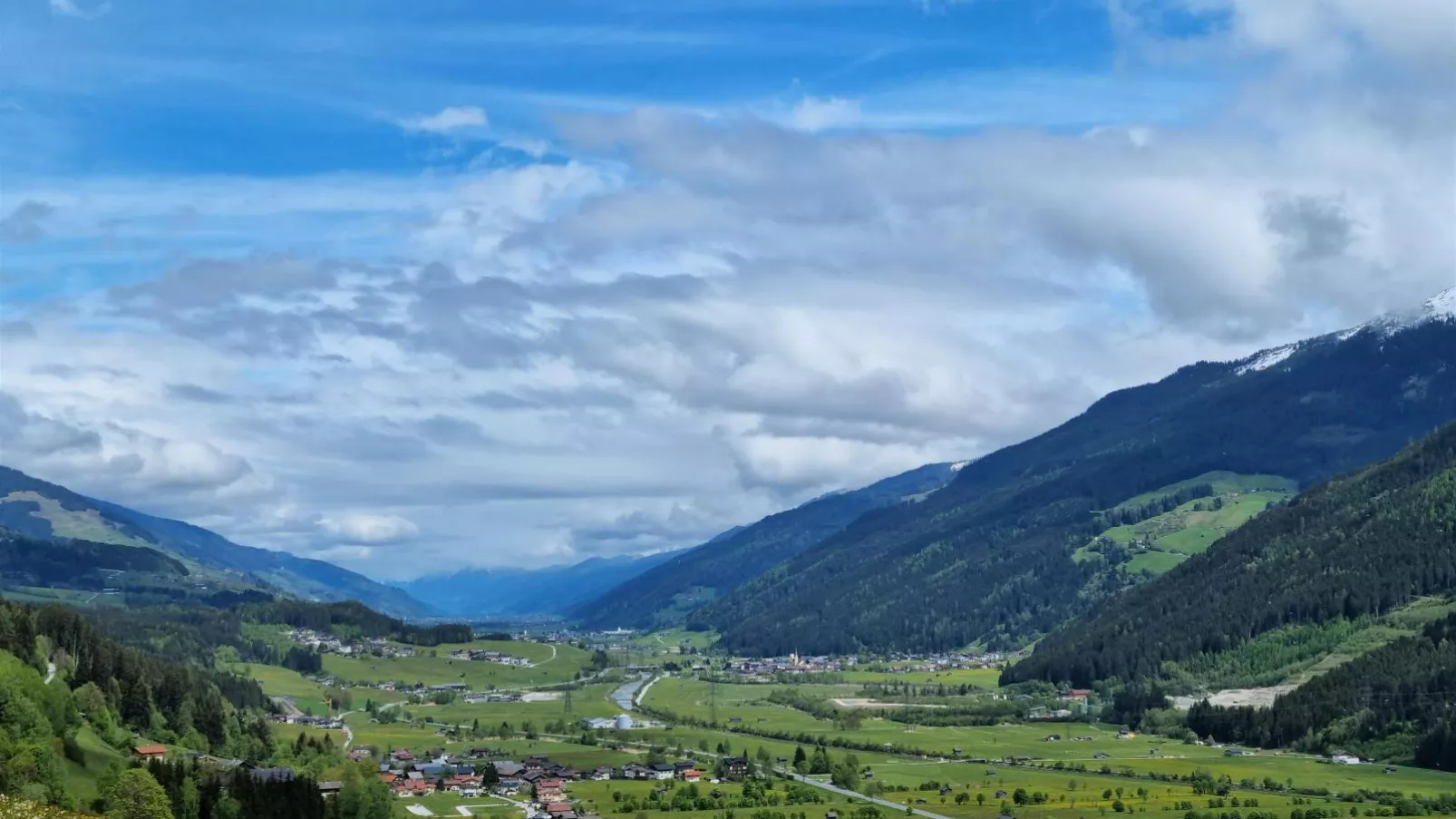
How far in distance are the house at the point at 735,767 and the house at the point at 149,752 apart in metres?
59.9

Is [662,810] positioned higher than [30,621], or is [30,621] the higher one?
[30,621]

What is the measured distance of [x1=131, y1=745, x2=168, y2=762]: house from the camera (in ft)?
444

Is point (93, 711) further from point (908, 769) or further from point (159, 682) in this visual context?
point (908, 769)

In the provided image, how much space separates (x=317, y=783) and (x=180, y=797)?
24973 millimetres

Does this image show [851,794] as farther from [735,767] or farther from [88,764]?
[88,764]

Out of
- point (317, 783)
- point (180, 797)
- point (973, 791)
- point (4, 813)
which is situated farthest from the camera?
point (973, 791)

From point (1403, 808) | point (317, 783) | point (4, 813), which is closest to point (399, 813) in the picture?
point (317, 783)

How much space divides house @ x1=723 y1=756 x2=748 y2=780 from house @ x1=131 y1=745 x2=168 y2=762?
197ft

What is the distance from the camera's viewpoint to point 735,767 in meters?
181

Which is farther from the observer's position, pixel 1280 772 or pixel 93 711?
pixel 1280 772

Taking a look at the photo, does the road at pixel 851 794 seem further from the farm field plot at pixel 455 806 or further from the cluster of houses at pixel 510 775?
the farm field plot at pixel 455 806

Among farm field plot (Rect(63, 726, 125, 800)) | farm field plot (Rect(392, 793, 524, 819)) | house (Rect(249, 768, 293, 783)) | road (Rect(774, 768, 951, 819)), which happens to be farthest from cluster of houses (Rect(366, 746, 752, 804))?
farm field plot (Rect(63, 726, 125, 800))

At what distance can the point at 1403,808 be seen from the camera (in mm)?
150375

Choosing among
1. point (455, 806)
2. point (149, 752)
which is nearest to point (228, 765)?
point (149, 752)
